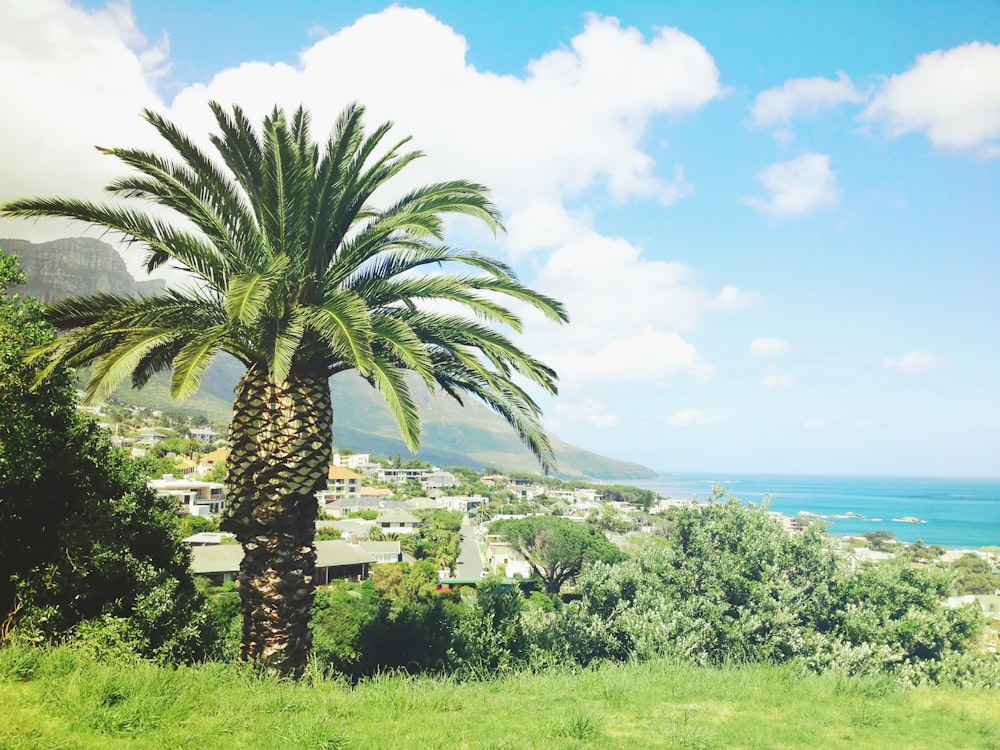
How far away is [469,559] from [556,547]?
12.7m

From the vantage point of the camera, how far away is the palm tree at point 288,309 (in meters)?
7.51

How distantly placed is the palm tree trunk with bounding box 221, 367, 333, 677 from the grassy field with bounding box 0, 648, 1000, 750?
78 centimetres

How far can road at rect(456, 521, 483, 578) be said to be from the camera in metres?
56.7

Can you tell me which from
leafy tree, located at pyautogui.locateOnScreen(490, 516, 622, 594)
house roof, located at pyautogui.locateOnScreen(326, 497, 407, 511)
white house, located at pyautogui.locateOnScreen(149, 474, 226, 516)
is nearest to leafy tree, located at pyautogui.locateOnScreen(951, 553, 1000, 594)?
leafy tree, located at pyautogui.locateOnScreen(490, 516, 622, 594)

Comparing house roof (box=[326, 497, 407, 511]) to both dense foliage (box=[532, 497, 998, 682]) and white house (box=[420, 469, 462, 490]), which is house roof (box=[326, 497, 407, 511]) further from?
dense foliage (box=[532, 497, 998, 682])

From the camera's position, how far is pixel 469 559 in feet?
206

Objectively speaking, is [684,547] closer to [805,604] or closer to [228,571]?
[805,604]

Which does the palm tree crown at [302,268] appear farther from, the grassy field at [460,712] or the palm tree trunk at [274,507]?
the grassy field at [460,712]

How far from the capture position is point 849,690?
23.8ft

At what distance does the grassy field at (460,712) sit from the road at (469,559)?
1961 inches

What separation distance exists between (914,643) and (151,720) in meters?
16.6

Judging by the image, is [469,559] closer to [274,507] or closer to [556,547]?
[556,547]

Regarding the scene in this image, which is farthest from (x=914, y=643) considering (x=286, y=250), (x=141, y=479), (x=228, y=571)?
(x=228, y=571)

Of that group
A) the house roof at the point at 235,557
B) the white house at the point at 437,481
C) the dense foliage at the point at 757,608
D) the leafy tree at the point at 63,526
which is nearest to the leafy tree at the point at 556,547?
the house roof at the point at 235,557
